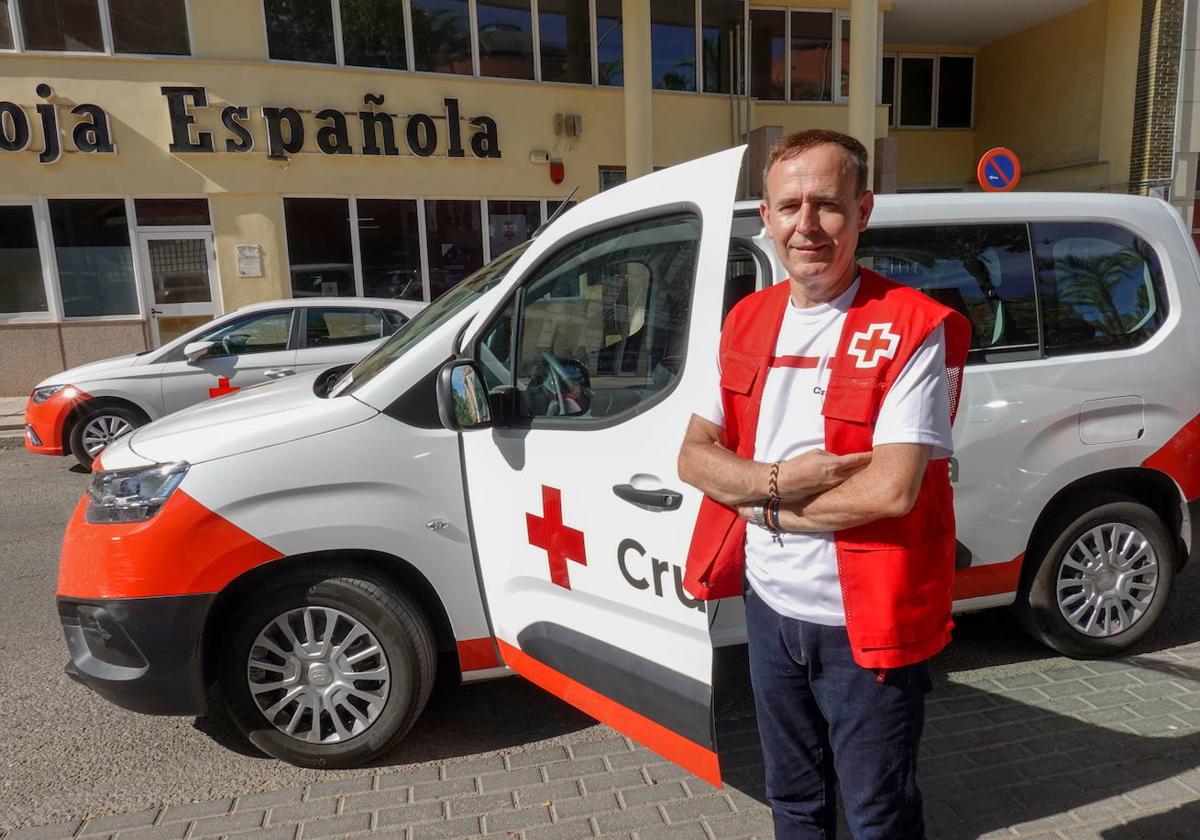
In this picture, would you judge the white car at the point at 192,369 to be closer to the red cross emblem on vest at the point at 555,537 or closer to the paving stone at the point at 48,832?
the paving stone at the point at 48,832

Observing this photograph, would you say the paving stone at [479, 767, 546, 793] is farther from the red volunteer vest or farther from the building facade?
the building facade

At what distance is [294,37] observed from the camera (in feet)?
42.1

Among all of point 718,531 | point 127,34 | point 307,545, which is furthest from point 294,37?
point 718,531

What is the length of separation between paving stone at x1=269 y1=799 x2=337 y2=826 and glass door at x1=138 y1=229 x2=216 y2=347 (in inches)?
463

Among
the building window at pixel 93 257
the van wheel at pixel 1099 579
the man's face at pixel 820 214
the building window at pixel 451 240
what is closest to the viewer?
the man's face at pixel 820 214

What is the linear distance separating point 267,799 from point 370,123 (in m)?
12.2

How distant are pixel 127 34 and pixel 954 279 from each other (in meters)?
13.2

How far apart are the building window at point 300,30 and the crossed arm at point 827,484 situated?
43.9 feet

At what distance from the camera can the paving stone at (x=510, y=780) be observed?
287cm

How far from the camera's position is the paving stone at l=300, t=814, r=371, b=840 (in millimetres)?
2641

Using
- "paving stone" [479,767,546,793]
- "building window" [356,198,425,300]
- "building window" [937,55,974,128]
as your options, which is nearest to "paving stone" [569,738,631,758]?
"paving stone" [479,767,546,793]

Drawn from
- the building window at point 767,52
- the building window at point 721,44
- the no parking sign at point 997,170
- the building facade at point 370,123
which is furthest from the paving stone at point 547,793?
the building window at point 767,52

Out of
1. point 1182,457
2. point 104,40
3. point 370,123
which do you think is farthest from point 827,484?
point 104,40

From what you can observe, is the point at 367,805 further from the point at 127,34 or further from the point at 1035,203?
the point at 127,34
